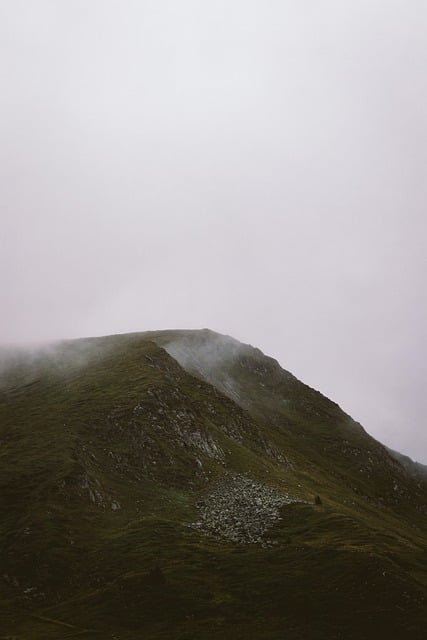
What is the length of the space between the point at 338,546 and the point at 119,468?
50465 mm

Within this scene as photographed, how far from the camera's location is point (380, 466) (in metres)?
200

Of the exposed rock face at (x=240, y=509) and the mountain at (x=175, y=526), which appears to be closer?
the mountain at (x=175, y=526)

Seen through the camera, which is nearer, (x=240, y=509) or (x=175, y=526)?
(x=175, y=526)

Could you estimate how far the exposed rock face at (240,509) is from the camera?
9635 centimetres

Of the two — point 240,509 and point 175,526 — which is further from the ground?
point 240,509

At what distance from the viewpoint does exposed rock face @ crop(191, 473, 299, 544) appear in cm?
9635

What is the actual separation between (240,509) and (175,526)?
1390 cm

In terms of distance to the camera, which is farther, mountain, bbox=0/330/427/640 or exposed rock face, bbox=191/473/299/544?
exposed rock face, bbox=191/473/299/544

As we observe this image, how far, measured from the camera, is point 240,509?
345 feet

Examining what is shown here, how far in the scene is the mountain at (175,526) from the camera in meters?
67.2

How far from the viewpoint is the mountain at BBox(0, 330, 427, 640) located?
6719 cm

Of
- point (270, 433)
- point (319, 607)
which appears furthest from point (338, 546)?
point (270, 433)

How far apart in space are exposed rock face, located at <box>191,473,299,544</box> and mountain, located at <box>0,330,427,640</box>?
39 centimetres

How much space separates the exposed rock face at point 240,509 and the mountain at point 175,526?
1.26ft
